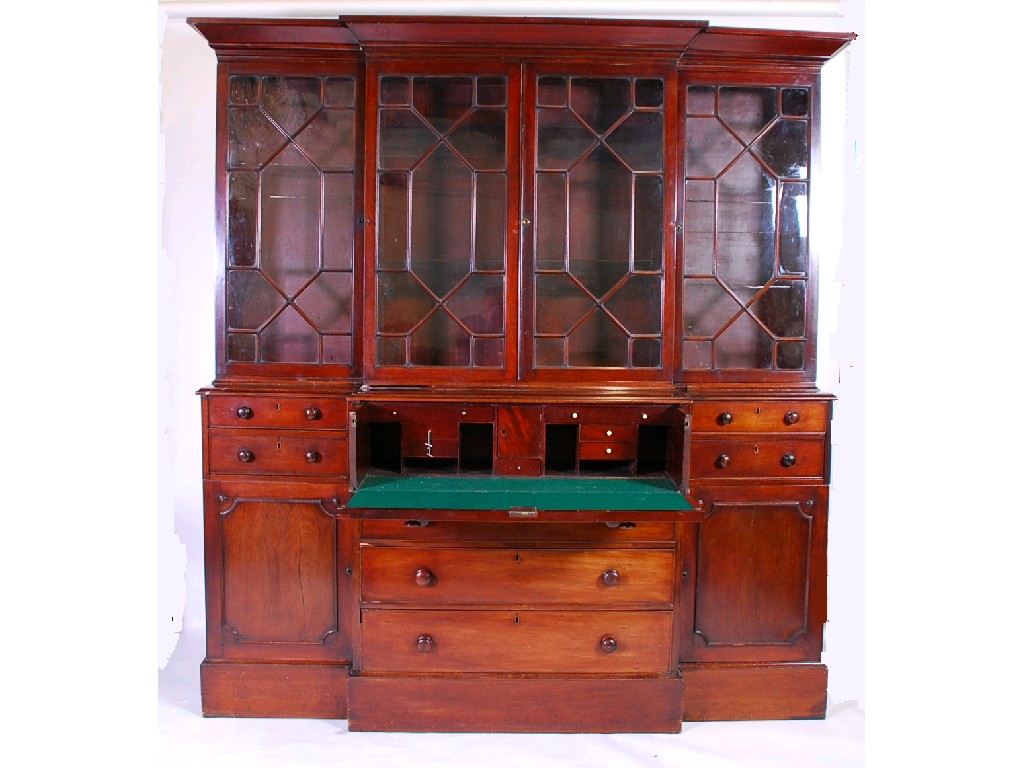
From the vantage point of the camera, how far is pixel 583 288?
227 centimetres

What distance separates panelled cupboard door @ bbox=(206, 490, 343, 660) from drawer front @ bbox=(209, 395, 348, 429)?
0.31m

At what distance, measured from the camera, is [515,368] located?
2.25 m

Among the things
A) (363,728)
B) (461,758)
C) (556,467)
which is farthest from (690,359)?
(363,728)

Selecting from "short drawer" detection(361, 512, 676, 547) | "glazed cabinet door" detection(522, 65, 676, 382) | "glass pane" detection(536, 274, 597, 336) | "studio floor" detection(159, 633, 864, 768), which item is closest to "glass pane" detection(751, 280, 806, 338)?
"glazed cabinet door" detection(522, 65, 676, 382)

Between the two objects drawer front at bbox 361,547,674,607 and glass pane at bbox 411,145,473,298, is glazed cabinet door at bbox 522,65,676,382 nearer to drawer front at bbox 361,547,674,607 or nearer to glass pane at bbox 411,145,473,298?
glass pane at bbox 411,145,473,298

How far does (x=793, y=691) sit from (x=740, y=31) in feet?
7.02

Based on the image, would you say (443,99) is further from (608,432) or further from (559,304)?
(608,432)

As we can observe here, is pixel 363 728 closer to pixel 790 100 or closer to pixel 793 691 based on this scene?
pixel 793 691

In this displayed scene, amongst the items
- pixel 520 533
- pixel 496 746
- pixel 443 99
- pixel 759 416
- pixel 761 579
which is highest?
pixel 443 99

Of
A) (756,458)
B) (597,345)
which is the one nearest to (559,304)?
(597,345)

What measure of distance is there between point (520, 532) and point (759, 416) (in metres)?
0.86

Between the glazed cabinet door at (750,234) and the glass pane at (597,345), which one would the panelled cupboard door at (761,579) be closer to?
the glazed cabinet door at (750,234)

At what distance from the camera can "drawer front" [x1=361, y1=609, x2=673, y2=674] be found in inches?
87.7

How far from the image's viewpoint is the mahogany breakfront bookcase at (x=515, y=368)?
7.29ft
